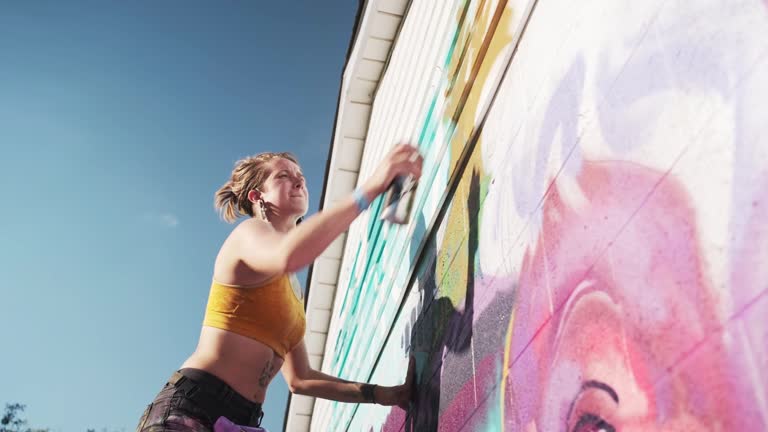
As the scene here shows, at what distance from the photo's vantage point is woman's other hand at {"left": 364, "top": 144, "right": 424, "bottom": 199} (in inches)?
92.3

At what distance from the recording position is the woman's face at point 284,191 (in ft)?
8.95

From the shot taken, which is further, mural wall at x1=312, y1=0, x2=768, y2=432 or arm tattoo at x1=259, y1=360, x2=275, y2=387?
arm tattoo at x1=259, y1=360, x2=275, y2=387

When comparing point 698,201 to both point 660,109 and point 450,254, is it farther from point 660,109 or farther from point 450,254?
point 450,254

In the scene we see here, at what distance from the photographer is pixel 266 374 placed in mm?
2475

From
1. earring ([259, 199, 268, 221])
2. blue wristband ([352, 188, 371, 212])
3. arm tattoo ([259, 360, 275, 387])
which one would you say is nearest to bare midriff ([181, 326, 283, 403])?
arm tattoo ([259, 360, 275, 387])

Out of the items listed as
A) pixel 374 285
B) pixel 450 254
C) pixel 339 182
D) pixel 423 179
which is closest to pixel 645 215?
pixel 450 254

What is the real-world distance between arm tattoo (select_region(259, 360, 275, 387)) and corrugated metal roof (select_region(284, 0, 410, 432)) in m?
3.31

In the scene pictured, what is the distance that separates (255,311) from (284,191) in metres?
0.60

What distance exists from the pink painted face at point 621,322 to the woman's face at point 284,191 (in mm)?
1452

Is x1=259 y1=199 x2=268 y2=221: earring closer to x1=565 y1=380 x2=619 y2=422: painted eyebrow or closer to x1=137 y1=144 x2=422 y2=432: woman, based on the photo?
x1=137 y1=144 x2=422 y2=432: woman

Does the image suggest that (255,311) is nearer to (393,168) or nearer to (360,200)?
(360,200)

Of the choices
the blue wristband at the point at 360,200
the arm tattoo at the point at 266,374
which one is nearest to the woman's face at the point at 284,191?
the blue wristband at the point at 360,200

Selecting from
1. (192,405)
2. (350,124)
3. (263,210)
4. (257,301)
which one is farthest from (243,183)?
(350,124)

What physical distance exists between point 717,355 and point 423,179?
2.15 metres
